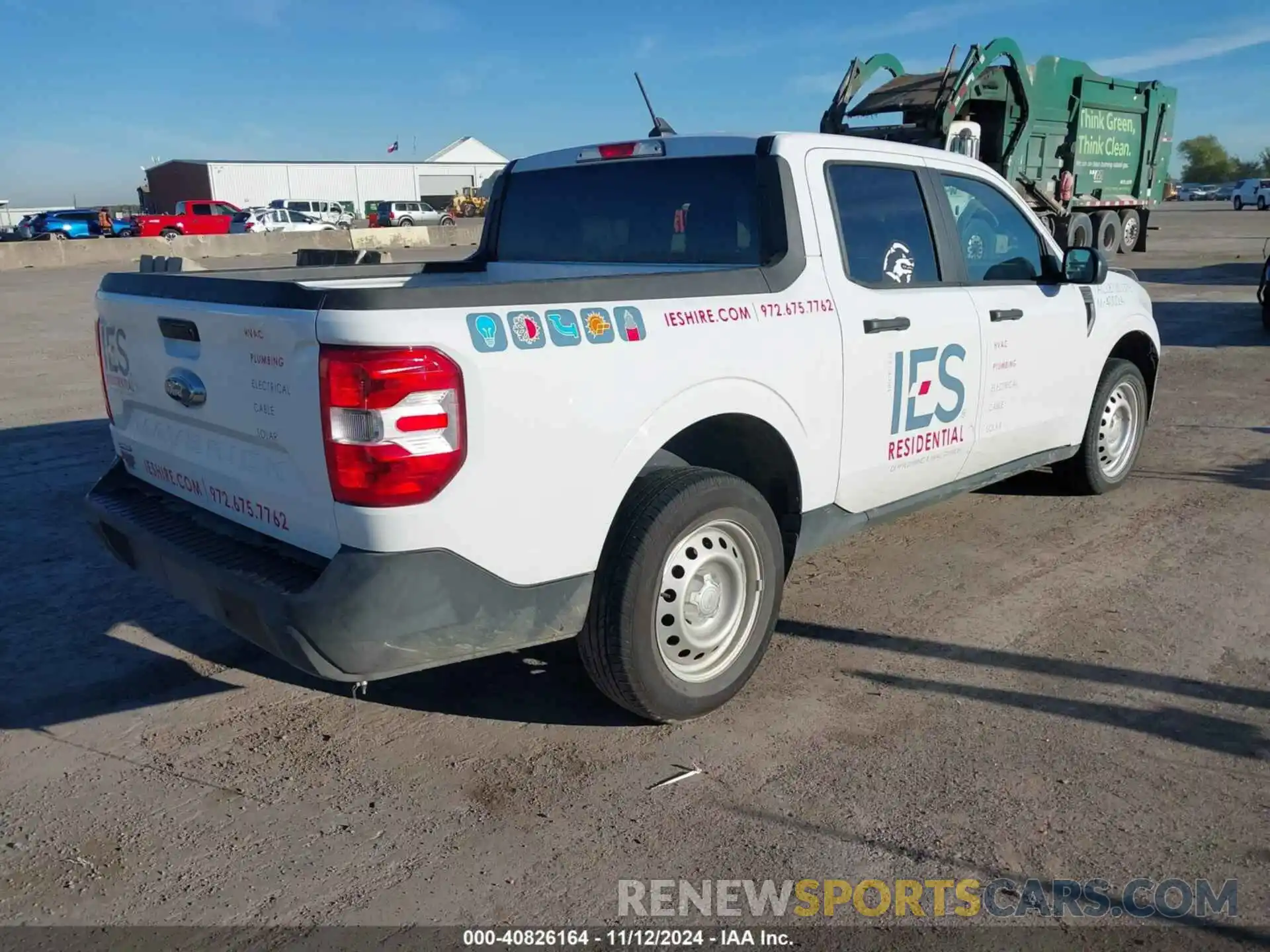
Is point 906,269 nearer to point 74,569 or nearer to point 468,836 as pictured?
point 468,836

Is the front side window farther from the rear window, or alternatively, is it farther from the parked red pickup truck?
the parked red pickup truck

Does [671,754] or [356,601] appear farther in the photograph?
[671,754]

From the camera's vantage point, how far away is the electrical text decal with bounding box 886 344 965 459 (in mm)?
4230

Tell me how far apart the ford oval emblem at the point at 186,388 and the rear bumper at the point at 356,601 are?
1.32 ft

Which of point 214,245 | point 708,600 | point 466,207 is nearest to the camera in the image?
point 708,600

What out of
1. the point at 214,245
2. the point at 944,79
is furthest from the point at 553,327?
the point at 214,245

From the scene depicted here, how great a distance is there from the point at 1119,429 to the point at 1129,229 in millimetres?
20987

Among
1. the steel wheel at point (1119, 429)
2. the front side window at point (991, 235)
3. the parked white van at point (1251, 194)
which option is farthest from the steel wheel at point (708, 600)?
the parked white van at point (1251, 194)

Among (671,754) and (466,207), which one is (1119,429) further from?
(466,207)

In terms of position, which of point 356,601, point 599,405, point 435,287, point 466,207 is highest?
point 466,207

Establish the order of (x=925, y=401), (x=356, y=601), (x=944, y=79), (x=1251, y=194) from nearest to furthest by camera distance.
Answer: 1. (x=356, y=601)
2. (x=925, y=401)
3. (x=944, y=79)
4. (x=1251, y=194)

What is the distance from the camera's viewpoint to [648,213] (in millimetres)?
4363

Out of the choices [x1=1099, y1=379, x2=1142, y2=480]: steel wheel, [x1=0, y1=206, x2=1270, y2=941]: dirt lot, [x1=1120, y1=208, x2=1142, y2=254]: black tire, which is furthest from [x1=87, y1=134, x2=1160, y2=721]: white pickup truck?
[x1=1120, y1=208, x2=1142, y2=254]: black tire

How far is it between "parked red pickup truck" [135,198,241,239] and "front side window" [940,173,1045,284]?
138 ft
